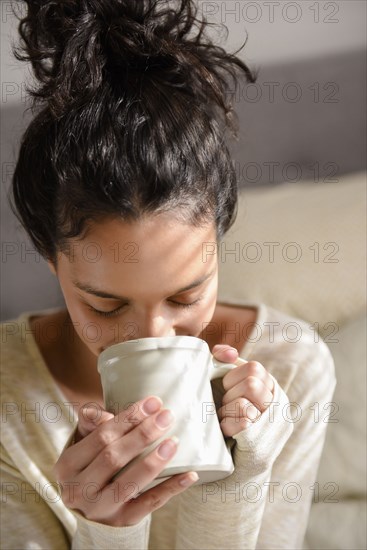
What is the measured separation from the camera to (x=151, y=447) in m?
0.71

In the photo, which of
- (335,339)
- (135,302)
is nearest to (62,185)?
(135,302)

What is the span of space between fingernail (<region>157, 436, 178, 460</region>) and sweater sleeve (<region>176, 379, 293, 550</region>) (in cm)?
14

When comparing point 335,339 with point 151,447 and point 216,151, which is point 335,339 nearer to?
point 216,151

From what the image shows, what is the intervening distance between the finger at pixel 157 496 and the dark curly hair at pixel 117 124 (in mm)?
257

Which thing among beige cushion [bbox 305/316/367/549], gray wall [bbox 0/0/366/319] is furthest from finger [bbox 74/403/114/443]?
gray wall [bbox 0/0/366/319]

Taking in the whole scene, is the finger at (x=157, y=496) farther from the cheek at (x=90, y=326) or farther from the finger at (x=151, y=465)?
the cheek at (x=90, y=326)

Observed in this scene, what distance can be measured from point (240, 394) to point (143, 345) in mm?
139

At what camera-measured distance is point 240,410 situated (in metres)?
0.81

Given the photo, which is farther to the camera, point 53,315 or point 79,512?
point 53,315

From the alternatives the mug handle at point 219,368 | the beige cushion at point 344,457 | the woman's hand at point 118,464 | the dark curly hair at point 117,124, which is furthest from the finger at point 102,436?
the beige cushion at point 344,457

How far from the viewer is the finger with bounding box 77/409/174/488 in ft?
2.30

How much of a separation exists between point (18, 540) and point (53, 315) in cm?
29

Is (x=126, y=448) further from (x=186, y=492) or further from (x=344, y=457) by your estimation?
(x=344, y=457)

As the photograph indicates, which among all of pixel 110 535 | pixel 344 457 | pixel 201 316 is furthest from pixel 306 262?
pixel 110 535
